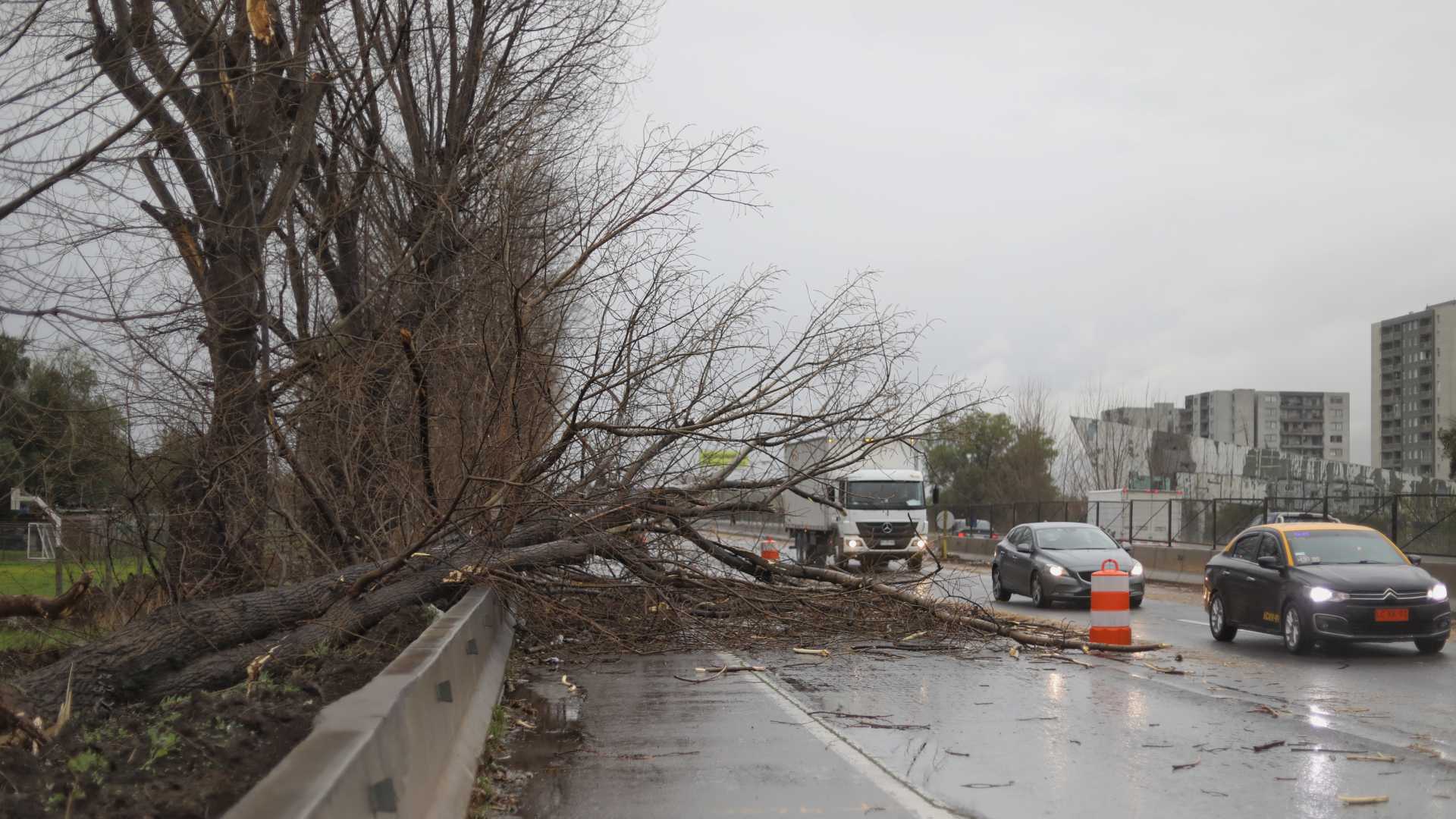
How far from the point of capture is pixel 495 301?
1603 centimetres

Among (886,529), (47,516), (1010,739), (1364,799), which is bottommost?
(1010,739)

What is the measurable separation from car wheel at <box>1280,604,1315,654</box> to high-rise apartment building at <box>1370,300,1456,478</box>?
515 ft

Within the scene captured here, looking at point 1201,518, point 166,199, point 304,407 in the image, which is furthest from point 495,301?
point 1201,518

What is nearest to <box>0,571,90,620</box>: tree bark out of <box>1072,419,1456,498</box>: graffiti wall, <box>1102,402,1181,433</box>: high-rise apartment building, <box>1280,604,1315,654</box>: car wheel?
<box>1280,604,1315,654</box>: car wheel

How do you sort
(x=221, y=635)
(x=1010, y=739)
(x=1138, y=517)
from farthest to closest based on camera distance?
(x=1138, y=517)
(x=221, y=635)
(x=1010, y=739)

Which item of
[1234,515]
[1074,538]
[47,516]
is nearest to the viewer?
[47,516]

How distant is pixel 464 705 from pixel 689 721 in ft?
8.22

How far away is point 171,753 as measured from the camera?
285 inches

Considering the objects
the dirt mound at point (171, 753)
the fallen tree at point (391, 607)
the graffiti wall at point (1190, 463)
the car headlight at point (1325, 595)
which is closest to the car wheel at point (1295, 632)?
the car headlight at point (1325, 595)

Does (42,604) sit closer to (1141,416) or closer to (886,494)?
(886,494)

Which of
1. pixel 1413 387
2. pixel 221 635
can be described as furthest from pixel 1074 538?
pixel 1413 387

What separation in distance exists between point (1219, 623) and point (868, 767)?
10.6m

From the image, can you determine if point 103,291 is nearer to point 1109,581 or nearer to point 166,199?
point 166,199

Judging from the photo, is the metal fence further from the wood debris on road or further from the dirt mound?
the dirt mound
